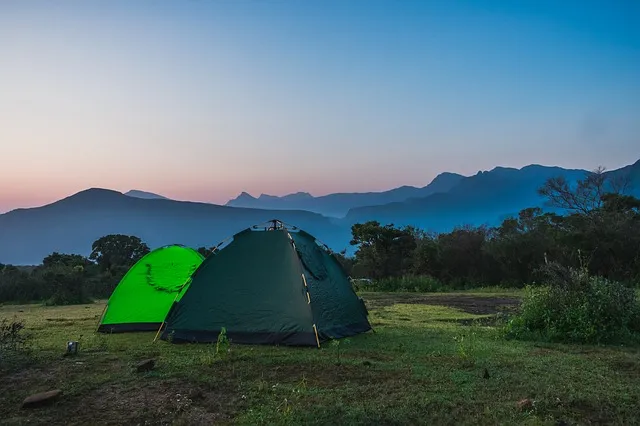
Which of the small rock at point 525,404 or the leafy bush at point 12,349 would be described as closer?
the small rock at point 525,404

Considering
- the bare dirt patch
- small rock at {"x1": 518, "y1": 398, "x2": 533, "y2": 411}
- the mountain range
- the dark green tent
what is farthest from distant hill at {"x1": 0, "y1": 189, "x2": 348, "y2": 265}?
small rock at {"x1": 518, "y1": 398, "x2": 533, "y2": 411}

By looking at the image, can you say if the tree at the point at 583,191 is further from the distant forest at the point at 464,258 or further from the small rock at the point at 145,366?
the small rock at the point at 145,366

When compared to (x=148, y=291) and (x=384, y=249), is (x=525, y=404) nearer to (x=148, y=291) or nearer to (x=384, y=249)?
(x=148, y=291)

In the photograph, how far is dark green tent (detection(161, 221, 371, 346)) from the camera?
8.80m

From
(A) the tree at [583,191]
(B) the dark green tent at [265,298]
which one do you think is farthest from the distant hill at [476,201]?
(B) the dark green tent at [265,298]

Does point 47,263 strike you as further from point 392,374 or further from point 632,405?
point 632,405

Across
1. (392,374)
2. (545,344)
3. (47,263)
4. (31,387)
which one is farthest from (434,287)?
(47,263)

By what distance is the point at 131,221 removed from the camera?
9581 centimetres

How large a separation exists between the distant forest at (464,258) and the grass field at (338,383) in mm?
12324

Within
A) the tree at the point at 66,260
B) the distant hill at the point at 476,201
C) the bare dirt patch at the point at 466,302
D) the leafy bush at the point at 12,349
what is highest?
the distant hill at the point at 476,201

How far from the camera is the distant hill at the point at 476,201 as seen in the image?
372ft

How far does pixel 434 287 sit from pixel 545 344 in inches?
540

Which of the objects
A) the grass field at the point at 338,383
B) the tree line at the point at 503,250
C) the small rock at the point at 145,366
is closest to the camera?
the grass field at the point at 338,383

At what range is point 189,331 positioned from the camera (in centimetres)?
917
